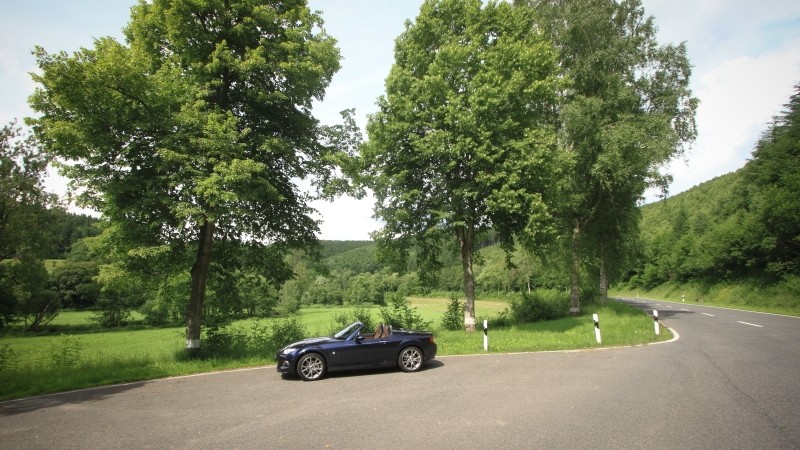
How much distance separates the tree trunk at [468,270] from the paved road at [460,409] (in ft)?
22.8

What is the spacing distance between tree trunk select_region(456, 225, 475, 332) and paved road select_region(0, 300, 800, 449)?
22.8ft

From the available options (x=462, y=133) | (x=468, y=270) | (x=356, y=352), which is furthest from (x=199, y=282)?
(x=462, y=133)

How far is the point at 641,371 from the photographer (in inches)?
340

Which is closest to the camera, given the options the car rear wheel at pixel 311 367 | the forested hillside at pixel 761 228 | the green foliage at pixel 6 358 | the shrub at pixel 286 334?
the car rear wheel at pixel 311 367

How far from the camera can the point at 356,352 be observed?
956 centimetres

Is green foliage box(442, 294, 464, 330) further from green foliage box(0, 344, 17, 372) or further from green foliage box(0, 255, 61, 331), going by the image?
green foliage box(0, 255, 61, 331)

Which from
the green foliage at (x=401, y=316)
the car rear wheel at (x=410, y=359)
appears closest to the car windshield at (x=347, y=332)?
the car rear wheel at (x=410, y=359)

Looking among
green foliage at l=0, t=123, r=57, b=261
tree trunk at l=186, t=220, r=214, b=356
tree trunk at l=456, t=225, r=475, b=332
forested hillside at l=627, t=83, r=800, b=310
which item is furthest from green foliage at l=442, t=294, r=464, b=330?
green foliage at l=0, t=123, r=57, b=261

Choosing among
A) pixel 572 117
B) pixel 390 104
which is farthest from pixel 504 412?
pixel 572 117

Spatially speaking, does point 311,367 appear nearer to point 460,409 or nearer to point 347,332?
point 347,332

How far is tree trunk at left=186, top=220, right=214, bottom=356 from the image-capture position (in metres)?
12.8

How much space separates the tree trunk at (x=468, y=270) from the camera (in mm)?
17281

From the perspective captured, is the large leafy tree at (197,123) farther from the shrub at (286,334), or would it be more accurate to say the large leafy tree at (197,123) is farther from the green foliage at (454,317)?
the green foliage at (454,317)

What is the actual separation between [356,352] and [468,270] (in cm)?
940
